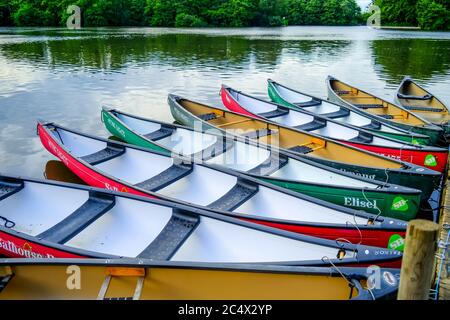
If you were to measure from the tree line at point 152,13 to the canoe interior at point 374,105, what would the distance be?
243 ft

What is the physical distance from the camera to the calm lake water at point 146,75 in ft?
53.3

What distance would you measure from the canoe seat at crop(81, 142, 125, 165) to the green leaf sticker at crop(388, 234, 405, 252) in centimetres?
617

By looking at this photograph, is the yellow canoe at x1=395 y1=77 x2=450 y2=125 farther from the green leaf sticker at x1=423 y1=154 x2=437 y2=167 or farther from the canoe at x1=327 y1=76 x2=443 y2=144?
the green leaf sticker at x1=423 y1=154 x2=437 y2=167

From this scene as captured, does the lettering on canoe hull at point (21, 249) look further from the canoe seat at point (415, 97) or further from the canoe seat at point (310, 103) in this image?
the canoe seat at point (415, 97)

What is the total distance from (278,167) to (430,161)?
3.60 meters

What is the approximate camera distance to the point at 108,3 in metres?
82.4

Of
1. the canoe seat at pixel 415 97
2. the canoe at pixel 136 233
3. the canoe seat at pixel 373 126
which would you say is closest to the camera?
the canoe at pixel 136 233

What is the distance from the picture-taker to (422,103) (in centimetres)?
1566

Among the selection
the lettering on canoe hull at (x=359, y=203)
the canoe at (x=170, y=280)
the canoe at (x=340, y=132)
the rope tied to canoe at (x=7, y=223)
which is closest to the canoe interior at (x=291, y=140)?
the canoe at (x=340, y=132)

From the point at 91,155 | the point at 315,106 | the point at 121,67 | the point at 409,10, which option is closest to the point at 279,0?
the point at 409,10

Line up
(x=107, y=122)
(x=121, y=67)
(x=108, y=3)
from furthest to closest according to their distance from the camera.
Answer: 1. (x=108, y=3)
2. (x=121, y=67)
3. (x=107, y=122)

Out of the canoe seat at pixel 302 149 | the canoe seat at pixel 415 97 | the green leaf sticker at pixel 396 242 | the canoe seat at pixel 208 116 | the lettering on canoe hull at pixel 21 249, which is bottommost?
the lettering on canoe hull at pixel 21 249

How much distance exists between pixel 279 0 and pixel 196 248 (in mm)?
103212
